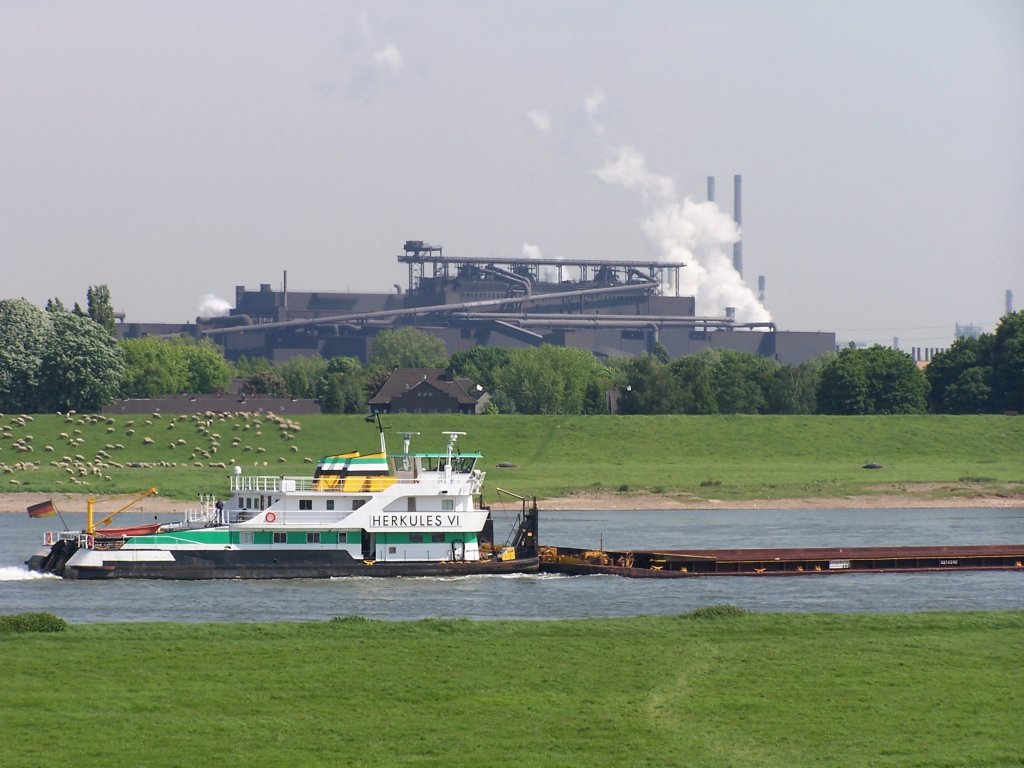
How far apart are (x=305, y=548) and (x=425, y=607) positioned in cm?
1066

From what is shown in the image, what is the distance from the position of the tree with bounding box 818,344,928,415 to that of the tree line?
0.10 m

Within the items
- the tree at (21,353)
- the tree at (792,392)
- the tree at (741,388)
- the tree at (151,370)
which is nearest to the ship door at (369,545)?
the tree at (21,353)

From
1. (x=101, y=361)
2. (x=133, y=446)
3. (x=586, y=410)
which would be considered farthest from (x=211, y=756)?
(x=586, y=410)

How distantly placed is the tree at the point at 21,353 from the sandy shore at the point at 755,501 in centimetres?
3882

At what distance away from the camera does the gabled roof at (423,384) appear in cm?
15562

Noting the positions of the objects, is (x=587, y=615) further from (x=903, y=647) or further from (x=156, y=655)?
(x=156, y=655)

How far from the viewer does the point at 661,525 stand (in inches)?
3322

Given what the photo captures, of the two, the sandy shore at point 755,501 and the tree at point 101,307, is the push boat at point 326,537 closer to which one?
the sandy shore at point 755,501

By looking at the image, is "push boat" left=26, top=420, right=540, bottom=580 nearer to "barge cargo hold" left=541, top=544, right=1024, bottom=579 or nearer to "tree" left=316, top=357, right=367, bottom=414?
"barge cargo hold" left=541, top=544, right=1024, bottom=579

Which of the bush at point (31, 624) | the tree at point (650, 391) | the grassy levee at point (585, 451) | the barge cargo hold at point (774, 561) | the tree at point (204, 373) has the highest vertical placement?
the tree at point (204, 373)

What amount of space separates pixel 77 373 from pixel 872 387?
240ft

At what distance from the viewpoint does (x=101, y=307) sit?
16162 cm

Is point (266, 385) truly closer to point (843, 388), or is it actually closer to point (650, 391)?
point (650, 391)

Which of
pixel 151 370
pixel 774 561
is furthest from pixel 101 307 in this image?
pixel 774 561
